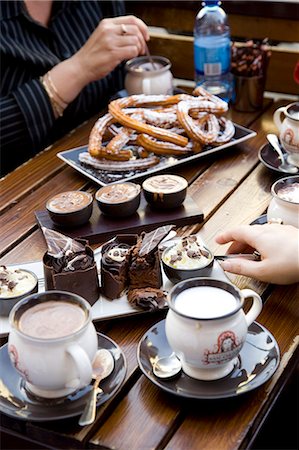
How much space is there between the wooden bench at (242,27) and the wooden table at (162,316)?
42 cm

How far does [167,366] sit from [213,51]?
1.24m

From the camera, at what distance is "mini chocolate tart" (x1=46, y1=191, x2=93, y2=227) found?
1.64 meters

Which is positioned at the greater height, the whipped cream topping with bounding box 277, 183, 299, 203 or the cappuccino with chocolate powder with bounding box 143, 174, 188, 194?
the whipped cream topping with bounding box 277, 183, 299, 203

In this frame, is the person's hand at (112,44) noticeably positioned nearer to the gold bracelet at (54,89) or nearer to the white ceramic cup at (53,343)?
the gold bracelet at (54,89)

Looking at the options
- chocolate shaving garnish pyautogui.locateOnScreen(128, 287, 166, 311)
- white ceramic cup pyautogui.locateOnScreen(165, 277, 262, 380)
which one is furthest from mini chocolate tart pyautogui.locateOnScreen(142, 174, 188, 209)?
white ceramic cup pyautogui.locateOnScreen(165, 277, 262, 380)

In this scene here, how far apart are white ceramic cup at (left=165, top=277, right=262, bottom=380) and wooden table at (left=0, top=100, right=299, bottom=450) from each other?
6cm

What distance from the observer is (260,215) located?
1.69m

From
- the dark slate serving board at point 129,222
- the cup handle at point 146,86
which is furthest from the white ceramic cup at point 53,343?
the cup handle at point 146,86

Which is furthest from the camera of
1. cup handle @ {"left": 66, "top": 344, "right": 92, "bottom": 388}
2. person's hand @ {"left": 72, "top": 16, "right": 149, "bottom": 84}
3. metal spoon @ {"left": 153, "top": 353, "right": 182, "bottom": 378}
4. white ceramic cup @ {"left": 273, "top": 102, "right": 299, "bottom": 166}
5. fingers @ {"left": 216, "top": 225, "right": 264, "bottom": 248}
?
person's hand @ {"left": 72, "top": 16, "right": 149, "bottom": 84}

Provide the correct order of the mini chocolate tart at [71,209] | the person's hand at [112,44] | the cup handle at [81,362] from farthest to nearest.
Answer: the person's hand at [112,44]
the mini chocolate tart at [71,209]
the cup handle at [81,362]

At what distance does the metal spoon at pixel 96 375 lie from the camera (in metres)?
1.13

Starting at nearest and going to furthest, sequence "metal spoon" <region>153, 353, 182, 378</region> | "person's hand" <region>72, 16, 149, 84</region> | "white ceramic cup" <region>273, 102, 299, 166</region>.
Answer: "metal spoon" <region>153, 353, 182, 378</region> < "white ceramic cup" <region>273, 102, 299, 166</region> < "person's hand" <region>72, 16, 149, 84</region>

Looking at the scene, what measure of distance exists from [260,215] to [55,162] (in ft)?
1.99

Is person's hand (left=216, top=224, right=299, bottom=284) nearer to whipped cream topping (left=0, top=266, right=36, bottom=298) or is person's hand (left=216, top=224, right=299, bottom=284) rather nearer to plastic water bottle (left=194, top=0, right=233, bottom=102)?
whipped cream topping (left=0, top=266, right=36, bottom=298)
